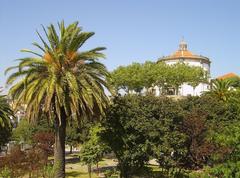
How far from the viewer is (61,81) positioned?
2386 cm

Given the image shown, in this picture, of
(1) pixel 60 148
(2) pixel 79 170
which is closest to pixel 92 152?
(2) pixel 79 170

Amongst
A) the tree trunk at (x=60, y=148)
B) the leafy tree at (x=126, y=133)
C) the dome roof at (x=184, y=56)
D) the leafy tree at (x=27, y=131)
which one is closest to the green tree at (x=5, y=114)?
the leafy tree at (x=126, y=133)

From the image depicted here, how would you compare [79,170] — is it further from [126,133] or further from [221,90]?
[221,90]

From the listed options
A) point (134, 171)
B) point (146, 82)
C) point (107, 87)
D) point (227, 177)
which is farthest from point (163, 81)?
point (227, 177)

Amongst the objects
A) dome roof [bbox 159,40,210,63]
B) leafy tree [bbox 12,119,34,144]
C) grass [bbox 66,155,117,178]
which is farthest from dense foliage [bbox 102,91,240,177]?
dome roof [bbox 159,40,210,63]

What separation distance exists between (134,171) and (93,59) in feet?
44.7

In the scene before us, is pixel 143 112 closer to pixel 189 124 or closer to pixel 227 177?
pixel 189 124

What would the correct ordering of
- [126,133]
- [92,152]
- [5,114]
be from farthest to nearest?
[5,114]
[92,152]
[126,133]

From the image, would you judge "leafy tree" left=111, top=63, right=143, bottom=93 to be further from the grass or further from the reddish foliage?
the reddish foliage

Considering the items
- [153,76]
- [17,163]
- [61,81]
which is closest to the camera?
[61,81]

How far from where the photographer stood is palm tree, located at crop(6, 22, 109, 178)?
23.8m

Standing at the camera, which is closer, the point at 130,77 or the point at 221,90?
the point at 221,90

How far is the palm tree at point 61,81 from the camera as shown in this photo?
23.8 meters

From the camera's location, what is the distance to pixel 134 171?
35.3m
